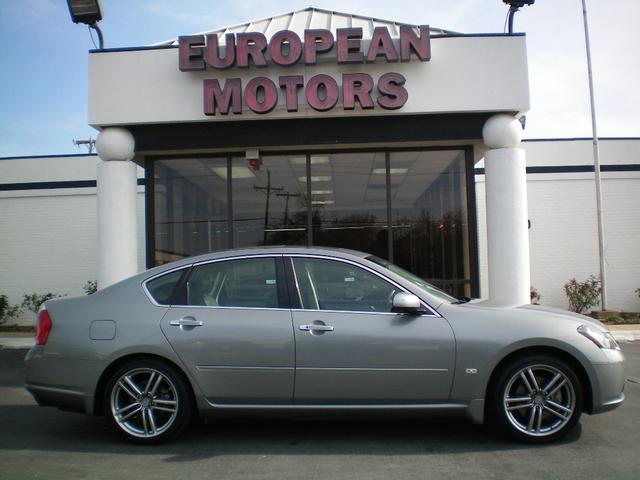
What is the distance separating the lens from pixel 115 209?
32.0 feet

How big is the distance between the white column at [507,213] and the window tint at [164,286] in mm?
5934

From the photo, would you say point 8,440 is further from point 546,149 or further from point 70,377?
point 546,149

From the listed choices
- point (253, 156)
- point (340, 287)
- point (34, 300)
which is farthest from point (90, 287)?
point (340, 287)

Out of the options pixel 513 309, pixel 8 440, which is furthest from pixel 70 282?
pixel 513 309

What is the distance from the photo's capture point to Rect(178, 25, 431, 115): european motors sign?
30.6 feet

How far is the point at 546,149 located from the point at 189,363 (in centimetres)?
1263

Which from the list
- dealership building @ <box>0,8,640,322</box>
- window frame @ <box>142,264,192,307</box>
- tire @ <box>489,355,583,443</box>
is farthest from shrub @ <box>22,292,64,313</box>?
tire @ <box>489,355,583,443</box>

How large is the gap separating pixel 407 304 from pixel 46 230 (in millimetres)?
13377

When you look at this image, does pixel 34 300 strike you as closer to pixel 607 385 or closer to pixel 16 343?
pixel 16 343

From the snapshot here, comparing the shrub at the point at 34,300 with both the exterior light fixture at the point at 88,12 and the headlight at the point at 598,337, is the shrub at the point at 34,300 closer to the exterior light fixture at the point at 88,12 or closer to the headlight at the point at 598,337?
the exterior light fixture at the point at 88,12

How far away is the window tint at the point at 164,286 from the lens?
4.96 meters

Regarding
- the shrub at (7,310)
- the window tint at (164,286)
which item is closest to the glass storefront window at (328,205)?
the window tint at (164,286)

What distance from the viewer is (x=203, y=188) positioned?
1098 centimetres

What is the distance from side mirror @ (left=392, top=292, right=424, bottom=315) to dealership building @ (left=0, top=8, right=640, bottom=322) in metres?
5.20
